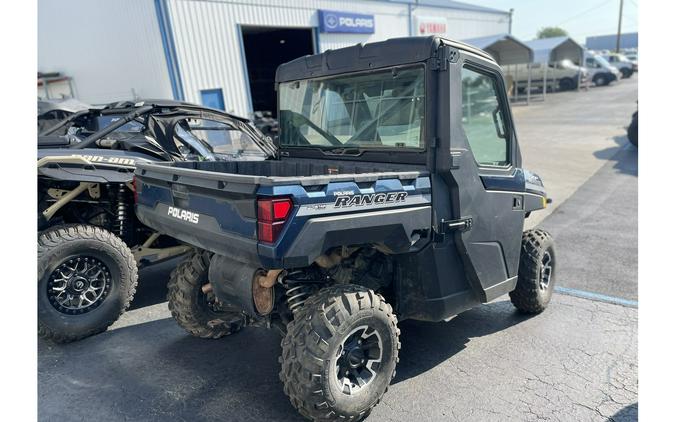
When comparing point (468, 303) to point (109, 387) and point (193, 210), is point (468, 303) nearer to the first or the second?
point (193, 210)

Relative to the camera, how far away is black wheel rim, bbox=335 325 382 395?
2.83 m

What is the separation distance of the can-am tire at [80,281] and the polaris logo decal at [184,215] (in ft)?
4.48

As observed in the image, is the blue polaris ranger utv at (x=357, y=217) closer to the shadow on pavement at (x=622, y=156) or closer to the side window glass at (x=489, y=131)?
the side window glass at (x=489, y=131)

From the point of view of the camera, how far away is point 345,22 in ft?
56.3

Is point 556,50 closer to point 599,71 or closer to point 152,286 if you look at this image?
A: point 599,71

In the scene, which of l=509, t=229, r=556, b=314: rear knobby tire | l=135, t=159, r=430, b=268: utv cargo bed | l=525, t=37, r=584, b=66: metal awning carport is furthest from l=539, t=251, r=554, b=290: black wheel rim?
l=525, t=37, r=584, b=66: metal awning carport

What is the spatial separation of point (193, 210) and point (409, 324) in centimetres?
229

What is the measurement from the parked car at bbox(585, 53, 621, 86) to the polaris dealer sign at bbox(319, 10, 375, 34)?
22.4m

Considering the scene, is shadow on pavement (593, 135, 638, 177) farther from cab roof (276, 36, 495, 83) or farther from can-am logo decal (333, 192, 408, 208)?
can-am logo decal (333, 192, 408, 208)

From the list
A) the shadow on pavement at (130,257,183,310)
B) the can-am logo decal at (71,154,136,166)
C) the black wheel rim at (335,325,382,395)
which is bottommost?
the shadow on pavement at (130,257,183,310)

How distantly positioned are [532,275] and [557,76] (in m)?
32.6

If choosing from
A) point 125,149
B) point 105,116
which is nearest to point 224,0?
point 105,116

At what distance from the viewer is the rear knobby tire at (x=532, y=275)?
4143 millimetres

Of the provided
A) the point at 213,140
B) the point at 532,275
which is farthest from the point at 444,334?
the point at 213,140
